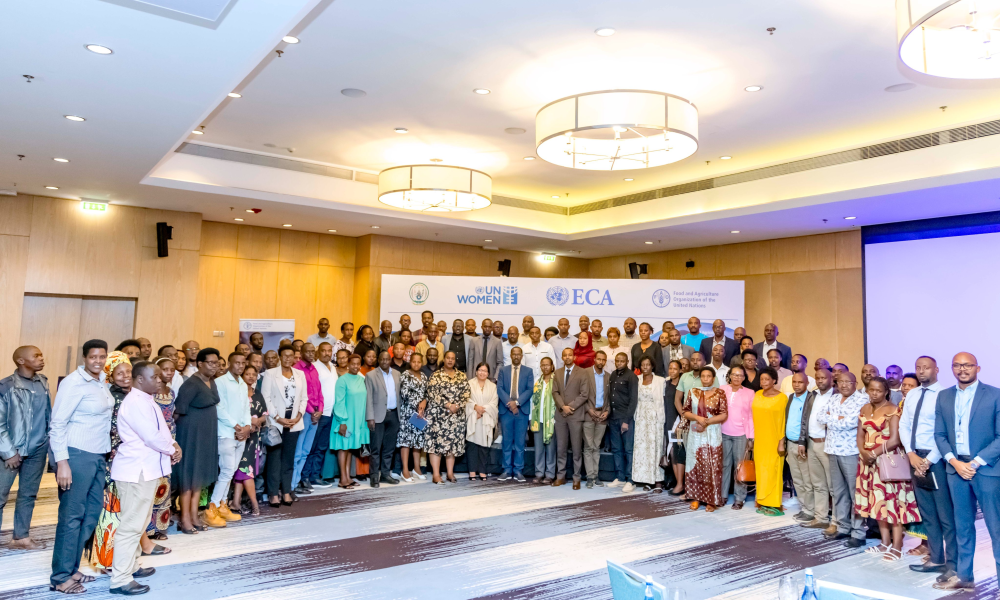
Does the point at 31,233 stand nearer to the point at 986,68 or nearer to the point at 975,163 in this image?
the point at 986,68

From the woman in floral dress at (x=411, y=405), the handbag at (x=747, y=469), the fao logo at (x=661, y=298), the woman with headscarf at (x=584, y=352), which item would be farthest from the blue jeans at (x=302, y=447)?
the fao logo at (x=661, y=298)

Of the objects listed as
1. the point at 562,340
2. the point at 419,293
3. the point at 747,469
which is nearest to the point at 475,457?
the point at 562,340

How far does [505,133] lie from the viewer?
8547 mm

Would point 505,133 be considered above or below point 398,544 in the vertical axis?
above

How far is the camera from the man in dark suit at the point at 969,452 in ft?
15.3

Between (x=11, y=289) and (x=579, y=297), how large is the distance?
862 cm

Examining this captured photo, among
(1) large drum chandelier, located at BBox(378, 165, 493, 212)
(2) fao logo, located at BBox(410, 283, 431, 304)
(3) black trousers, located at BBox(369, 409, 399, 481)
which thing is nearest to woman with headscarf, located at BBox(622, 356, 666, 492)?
(3) black trousers, located at BBox(369, 409, 399, 481)

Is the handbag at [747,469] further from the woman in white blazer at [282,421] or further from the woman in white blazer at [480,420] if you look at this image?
the woman in white blazer at [282,421]

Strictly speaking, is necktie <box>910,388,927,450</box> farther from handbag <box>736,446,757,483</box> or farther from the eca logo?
the eca logo

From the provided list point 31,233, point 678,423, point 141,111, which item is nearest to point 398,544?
point 678,423

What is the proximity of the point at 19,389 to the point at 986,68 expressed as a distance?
295 inches

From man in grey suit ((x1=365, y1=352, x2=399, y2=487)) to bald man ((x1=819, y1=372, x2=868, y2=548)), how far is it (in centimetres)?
479

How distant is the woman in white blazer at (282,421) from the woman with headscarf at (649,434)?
3.93 meters

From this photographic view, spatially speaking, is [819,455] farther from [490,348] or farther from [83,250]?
[83,250]
